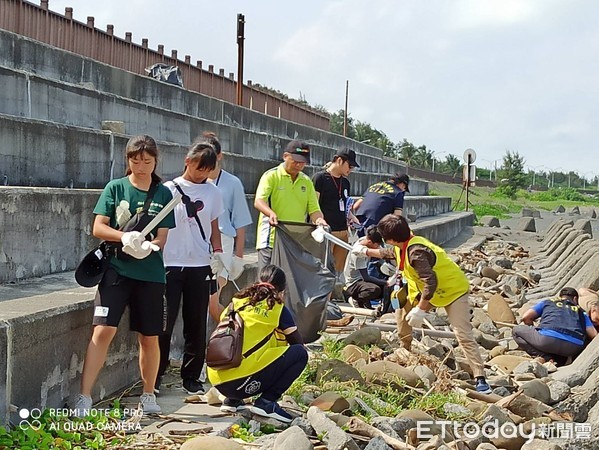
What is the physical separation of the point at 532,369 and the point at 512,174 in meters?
67.5

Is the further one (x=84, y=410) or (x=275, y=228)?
(x=275, y=228)

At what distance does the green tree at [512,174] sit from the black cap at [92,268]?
214ft

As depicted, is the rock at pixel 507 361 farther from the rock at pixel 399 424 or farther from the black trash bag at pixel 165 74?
the black trash bag at pixel 165 74

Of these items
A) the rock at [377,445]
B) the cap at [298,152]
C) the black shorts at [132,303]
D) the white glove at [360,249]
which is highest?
the cap at [298,152]

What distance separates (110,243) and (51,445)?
123 centimetres

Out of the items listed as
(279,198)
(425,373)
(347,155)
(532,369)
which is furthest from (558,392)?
(347,155)

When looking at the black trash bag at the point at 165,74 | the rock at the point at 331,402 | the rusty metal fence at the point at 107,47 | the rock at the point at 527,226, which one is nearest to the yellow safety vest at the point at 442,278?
the rock at the point at 331,402

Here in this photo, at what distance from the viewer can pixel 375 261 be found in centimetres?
1026

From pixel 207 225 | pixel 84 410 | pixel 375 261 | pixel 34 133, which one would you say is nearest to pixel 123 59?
pixel 375 261

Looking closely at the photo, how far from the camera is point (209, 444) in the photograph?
4695 mm

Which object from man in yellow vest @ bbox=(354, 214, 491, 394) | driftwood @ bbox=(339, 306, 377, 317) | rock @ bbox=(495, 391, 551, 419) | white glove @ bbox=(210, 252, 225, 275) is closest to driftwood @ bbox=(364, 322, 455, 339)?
driftwood @ bbox=(339, 306, 377, 317)

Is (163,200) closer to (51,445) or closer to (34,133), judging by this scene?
(51,445)

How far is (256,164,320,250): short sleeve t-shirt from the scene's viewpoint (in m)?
7.95

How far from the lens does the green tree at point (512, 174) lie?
69.9 m
